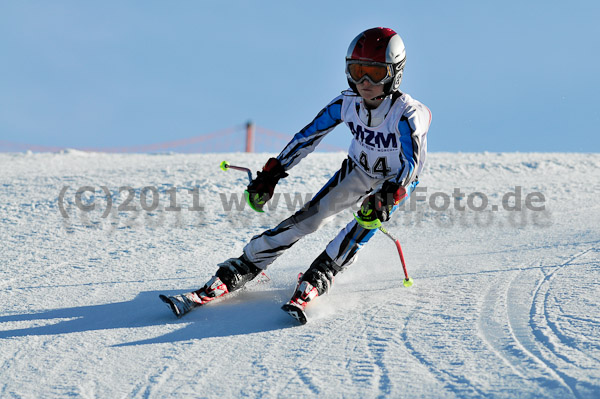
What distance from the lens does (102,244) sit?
5.52 m

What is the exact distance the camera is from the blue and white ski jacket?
3582 millimetres

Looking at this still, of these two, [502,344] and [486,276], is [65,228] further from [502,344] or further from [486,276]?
[502,344]

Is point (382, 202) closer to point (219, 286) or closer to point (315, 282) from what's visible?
point (315, 282)

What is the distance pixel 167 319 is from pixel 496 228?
12.6 ft

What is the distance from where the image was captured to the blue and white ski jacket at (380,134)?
3582mm

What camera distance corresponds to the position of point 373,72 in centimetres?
359

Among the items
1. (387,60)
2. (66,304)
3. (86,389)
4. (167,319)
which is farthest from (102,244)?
(387,60)

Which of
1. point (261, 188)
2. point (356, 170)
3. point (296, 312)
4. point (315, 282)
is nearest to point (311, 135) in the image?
point (356, 170)

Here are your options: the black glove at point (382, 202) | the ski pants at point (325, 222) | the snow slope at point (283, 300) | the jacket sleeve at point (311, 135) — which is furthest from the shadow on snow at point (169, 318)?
the jacket sleeve at point (311, 135)

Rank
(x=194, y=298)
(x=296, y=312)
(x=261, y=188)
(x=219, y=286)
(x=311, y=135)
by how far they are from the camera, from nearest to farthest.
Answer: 1. (x=296, y=312)
2. (x=194, y=298)
3. (x=219, y=286)
4. (x=261, y=188)
5. (x=311, y=135)

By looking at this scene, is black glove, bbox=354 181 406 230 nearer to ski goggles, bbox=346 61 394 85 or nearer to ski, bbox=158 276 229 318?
ski goggles, bbox=346 61 394 85

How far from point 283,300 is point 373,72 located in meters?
1.58

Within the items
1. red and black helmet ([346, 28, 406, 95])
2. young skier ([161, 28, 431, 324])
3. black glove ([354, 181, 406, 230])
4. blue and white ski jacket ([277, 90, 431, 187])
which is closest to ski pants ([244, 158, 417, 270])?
young skier ([161, 28, 431, 324])

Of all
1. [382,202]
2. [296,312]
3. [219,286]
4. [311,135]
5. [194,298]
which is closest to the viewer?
[296,312]
